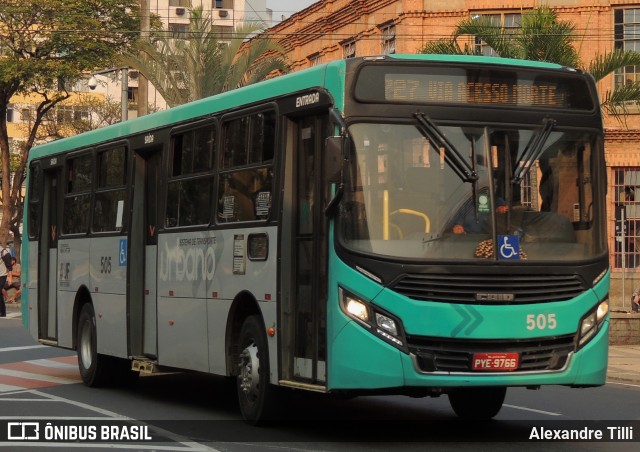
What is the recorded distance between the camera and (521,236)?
39.5ft

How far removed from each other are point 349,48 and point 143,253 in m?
28.9

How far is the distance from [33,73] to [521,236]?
46553 mm

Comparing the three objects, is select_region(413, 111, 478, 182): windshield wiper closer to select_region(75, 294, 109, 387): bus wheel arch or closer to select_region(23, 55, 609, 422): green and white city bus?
select_region(23, 55, 609, 422): green and white city bus

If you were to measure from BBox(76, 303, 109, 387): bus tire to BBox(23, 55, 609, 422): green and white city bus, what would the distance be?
4.17 metres

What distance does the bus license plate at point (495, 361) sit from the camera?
38.3ft

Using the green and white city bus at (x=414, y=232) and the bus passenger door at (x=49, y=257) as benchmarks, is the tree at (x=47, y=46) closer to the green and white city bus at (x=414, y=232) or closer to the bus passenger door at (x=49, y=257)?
the bus passenger door at (x=49, y=257)

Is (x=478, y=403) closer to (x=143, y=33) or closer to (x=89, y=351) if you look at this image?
(x=89, y=351)

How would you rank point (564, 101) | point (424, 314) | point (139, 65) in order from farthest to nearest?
point (139, 65) < point (564, 101) < point (424, 314)

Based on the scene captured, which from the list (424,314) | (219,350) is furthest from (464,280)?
(219,350)

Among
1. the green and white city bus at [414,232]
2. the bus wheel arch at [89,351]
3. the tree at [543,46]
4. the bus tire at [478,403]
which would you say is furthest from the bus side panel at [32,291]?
the tree at [543,46]

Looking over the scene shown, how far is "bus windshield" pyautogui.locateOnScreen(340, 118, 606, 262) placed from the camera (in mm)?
A: 11820

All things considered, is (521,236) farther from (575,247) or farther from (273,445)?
(273,445)

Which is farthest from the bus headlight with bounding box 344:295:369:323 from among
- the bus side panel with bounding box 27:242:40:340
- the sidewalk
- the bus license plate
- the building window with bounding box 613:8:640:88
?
the building window with bounding box 613:8:640:88

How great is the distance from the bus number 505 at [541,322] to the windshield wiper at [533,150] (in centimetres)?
112
